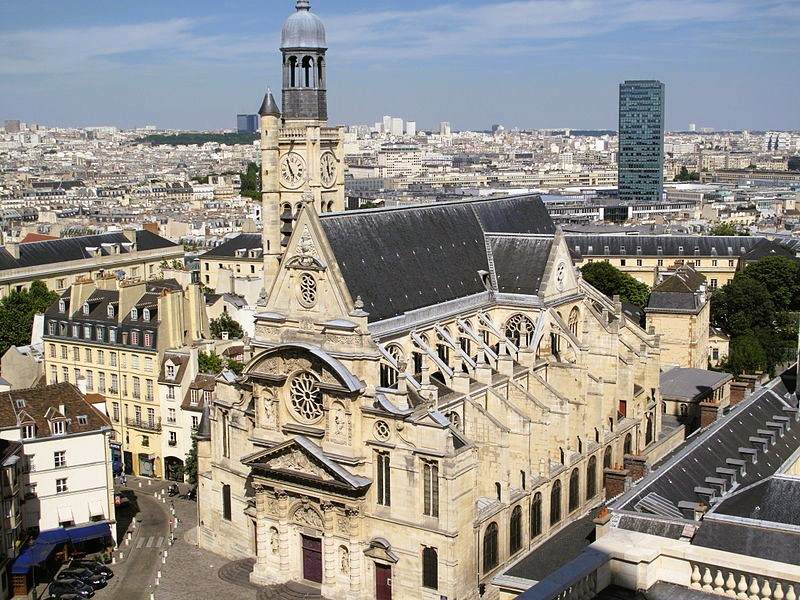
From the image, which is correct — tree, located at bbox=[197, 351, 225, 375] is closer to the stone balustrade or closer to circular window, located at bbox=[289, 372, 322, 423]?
circular window, located at bbox=[289, 372, 322, 423]

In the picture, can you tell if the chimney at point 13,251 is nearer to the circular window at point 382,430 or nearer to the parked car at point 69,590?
the parked car at point 69,590

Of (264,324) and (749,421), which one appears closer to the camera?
(749,421)

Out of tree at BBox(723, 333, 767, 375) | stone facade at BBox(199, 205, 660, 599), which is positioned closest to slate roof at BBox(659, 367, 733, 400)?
tree at BBox(723, 333, 767, 375)

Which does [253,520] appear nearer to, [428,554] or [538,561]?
[428,554]

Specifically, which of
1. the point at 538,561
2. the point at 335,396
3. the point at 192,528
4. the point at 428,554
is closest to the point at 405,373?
the point at 335,396

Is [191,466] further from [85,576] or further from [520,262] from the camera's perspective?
[520,262]

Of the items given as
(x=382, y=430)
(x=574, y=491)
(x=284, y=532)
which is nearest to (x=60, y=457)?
(x=284, y=532)

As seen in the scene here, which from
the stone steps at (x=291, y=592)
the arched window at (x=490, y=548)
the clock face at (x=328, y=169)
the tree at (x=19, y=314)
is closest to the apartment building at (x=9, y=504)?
the stone steps at (x=291, y=592)
